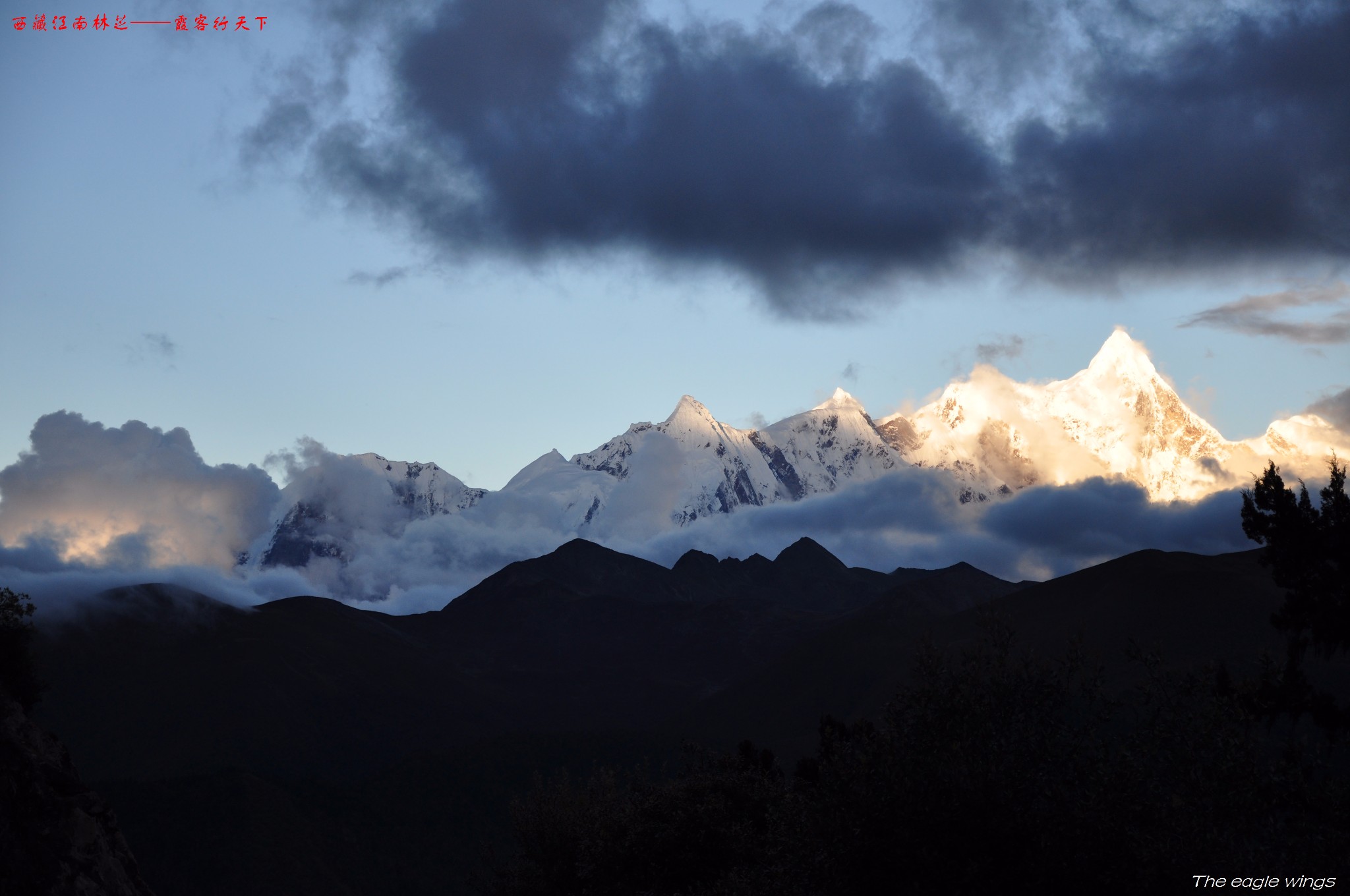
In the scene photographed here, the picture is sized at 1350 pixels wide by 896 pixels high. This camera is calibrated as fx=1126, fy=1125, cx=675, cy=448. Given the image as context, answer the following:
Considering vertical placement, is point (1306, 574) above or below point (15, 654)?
below

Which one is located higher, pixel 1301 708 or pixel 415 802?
pixel 1301 708

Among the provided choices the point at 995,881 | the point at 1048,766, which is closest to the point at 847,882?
the point at 995,881

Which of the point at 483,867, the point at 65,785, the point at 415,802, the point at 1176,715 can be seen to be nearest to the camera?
the point at 1176,715

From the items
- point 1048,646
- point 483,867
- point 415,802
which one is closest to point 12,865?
point 483,867

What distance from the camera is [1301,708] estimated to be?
151 ft

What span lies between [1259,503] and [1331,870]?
2834 cm

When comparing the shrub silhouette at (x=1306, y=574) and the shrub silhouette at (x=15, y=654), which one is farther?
the shrub silhouette at (x=15, y=654)

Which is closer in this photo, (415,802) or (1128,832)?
(1128,832)

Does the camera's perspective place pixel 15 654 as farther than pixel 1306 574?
Yes

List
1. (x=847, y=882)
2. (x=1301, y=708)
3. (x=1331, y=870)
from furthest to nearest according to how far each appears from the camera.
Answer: (x=1301, y=708) < (x=847, y=882) < (x=1331, y=870)

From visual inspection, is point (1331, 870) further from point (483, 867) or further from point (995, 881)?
point (483, 867)

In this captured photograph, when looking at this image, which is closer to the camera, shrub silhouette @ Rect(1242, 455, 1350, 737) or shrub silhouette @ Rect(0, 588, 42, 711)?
shrub silhouette @ Rect(1242, 455, 1350, 737)

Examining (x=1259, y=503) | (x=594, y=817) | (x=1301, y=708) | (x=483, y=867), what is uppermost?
(x=1259, y=503)

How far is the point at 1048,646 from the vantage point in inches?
7800
